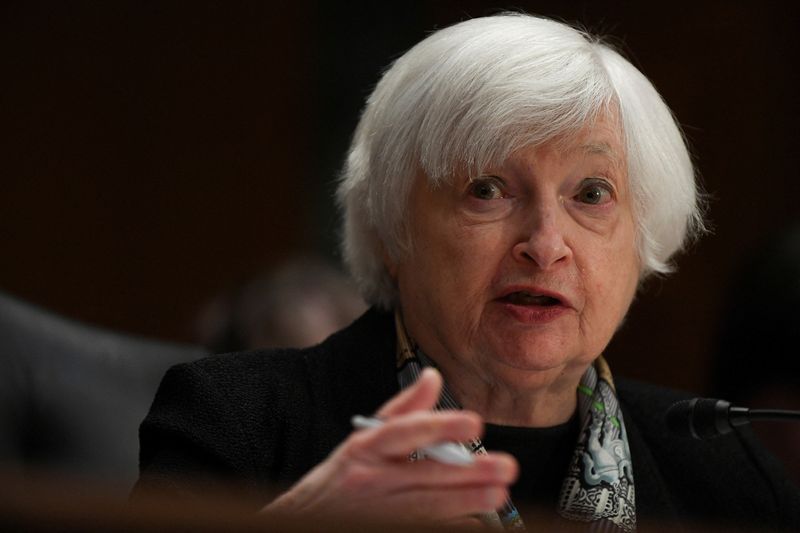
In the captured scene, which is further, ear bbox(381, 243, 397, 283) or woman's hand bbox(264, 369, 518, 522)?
ear bbox(381, 243, 397, 283)

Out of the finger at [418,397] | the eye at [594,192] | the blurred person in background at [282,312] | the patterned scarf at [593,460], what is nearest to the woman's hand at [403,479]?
the finger at [418,397]

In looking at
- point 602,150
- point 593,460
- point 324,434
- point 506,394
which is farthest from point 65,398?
point 602,150

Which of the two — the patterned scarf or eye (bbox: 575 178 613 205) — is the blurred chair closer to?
the patterned scarf

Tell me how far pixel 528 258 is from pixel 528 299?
0.20 feet

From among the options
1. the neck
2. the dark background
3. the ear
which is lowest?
the dark background

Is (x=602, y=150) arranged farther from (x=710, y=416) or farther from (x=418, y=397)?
(x=418, y=397)

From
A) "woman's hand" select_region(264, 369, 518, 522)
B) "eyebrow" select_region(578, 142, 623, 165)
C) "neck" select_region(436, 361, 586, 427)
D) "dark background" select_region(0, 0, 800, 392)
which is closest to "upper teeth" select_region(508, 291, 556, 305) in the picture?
"neck" select_region(436, 361, 586, 427)

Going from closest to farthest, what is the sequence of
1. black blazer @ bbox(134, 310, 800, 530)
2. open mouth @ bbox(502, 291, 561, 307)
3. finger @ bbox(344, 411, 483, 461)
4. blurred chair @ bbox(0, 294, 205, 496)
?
finger @ bbox(344, 411, 483, 461) → black blazer @ bbox(134, 310, 800, 530) → open mouth @ bbox(502, 291, 561, 307) → blurred chair @ bbox(0, 294, 205, 496)

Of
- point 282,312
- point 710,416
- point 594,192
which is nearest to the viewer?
point 710,416

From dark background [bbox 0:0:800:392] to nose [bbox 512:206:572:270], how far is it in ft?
11.3

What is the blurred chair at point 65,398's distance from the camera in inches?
82.6

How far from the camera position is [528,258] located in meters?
1.76

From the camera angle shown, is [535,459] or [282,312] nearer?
[535,459]

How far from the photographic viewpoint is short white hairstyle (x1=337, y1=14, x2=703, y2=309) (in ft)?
5.70
